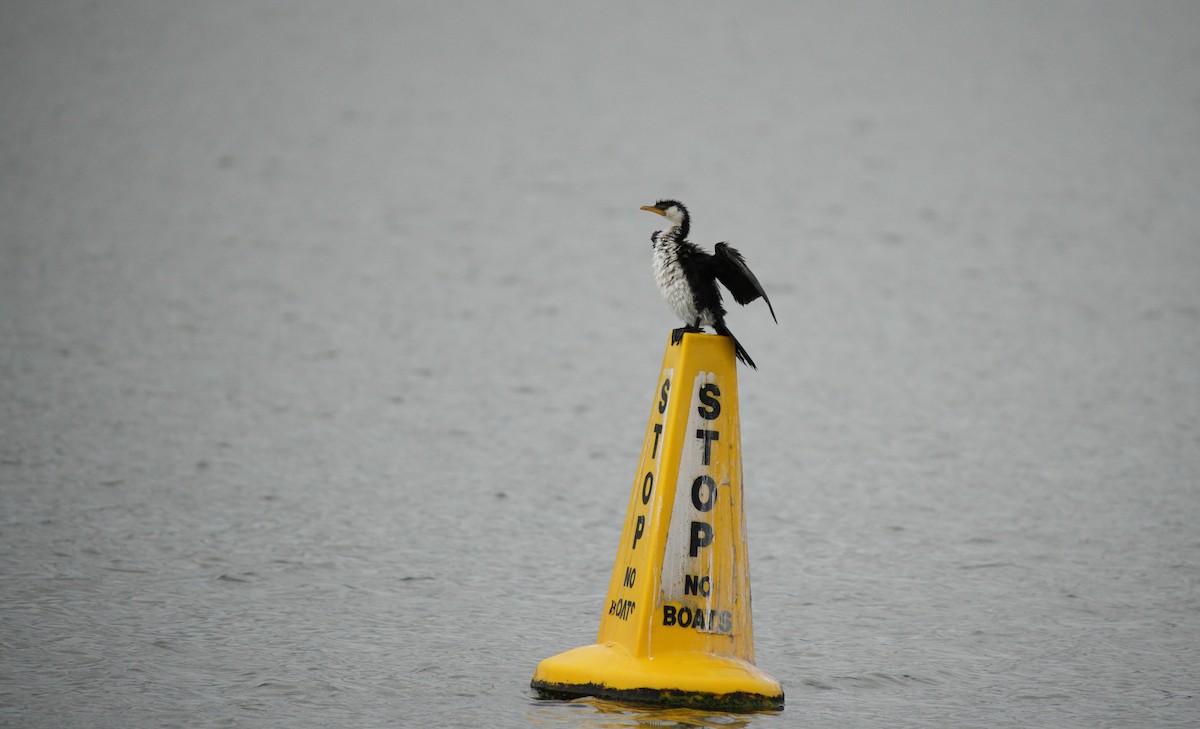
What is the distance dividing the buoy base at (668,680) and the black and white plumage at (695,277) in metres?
1.23

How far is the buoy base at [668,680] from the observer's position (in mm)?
5582

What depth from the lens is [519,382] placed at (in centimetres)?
1559

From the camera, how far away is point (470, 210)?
1005 inches

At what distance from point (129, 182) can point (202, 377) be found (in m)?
12.7

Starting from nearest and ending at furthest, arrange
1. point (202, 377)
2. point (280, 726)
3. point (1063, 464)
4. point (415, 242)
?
1. point (280, 726)
2. point (1063, 464)
3. point (202, 377)
4. point (415, 242)

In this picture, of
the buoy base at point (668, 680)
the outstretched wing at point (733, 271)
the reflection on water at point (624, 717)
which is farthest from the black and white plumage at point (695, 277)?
the reflection on water at point (624, 717)

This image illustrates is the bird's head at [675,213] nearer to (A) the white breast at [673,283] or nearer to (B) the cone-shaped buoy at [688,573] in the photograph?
(A) the white breast at [673,283]

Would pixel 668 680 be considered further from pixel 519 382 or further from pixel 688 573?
pixel 519 382

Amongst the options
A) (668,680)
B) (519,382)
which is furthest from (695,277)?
(519,382)

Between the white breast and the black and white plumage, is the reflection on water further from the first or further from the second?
the white breast

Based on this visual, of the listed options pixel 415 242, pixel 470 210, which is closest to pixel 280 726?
pixel 415 242

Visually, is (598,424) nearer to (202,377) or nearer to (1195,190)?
(202,377)

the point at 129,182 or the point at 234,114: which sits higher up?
the point at 234,114

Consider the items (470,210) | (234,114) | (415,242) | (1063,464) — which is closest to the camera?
(1063,464)
